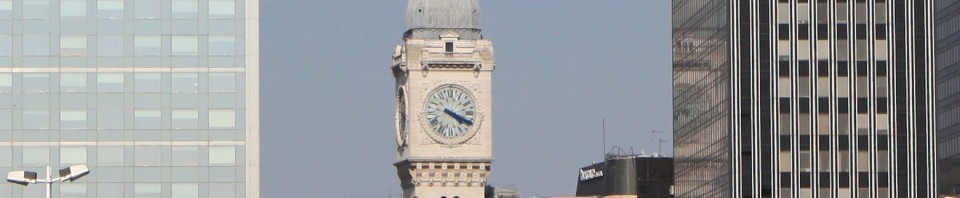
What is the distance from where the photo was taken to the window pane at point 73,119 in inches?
6299

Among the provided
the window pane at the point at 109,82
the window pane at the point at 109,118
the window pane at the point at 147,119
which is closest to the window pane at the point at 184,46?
the window pane at the point at 109,82

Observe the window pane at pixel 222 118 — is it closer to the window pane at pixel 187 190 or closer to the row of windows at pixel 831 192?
the window pane at pixel 187 190

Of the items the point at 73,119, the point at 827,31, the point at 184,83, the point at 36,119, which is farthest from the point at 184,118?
the point at 827,31

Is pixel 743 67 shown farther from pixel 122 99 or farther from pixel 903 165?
pixel 122 99

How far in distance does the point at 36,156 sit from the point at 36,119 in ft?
5.74

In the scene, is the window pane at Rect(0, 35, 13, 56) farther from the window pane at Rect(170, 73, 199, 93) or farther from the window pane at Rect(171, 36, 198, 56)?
the window pane at Rect(170, 73, 199, 93)

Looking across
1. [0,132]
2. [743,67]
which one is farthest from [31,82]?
[743,67]

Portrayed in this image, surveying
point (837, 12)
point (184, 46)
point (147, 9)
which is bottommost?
point (184, 46)

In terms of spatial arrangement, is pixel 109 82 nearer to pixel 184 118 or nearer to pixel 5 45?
pixel 184 118

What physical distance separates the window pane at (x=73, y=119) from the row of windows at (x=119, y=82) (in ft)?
3.30

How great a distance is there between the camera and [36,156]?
524 feet

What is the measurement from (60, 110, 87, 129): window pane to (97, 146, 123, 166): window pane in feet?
4.72

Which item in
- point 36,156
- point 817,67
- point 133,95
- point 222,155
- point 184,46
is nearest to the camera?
point 36,156

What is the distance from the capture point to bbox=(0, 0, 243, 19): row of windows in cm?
16050
